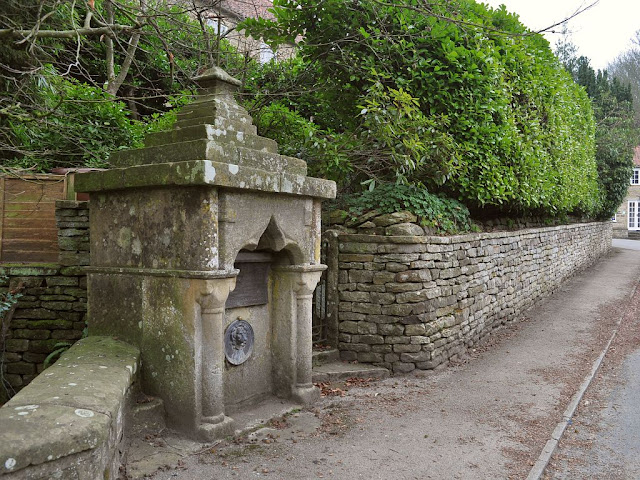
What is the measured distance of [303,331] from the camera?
548 cm

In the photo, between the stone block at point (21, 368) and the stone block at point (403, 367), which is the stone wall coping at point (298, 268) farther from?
the stone block at point (21, 368)

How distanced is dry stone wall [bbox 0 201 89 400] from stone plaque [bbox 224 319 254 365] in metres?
2.39

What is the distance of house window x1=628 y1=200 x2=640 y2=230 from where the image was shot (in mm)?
43344

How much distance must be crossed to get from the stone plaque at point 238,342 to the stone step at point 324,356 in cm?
188

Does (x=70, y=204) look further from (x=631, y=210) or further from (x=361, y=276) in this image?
(x=631, y=210)

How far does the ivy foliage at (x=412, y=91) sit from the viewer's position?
7.82m

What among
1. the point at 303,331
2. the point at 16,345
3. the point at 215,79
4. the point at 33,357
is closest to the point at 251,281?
the point at 303,331

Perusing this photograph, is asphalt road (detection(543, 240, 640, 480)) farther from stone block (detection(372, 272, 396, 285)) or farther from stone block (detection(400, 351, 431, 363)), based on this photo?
stone block (detection(372, 272, 396, 285))

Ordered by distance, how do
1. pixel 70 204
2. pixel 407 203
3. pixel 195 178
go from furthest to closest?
1. pixel 407 203
2. pixel 70 204
3. pixel 195 178

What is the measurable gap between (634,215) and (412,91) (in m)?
42.6

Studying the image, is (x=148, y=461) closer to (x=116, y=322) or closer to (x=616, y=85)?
(x=116, y=322)

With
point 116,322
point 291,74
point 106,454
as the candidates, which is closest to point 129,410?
point 116,322

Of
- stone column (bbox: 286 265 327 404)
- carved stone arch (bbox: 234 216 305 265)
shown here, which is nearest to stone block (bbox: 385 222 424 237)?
stone column (bbox: 286 265 327 404)

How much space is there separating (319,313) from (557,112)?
8997 millimetres
